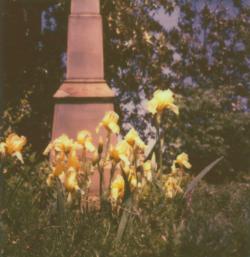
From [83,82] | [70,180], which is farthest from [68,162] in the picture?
[83,82]

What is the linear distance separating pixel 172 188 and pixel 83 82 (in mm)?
2698

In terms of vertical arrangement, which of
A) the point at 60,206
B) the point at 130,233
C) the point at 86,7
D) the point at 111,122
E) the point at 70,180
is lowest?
the point at 130,233

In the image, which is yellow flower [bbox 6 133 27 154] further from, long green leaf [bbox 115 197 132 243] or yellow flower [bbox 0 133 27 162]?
long green leaf [bbox 115 197 132 243]

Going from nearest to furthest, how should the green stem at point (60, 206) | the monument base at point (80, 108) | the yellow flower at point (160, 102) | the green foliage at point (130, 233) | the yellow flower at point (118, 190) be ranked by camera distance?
the green foliage at point (130, 233) < the green stem at point (60, 206) < the yellow flower at point (118, 190) < the yellow flower at point (160, 102) < the monument base at point (80, 108)

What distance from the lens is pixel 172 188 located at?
328 cm

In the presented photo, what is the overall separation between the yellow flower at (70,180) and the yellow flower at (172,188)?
642 mm

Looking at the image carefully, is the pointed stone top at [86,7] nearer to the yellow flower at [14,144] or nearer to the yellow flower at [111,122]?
the yellow flower at [111,122]

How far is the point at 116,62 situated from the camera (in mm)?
10203

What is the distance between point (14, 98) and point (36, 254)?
733 centimetres

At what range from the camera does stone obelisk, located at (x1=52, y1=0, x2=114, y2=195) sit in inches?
221

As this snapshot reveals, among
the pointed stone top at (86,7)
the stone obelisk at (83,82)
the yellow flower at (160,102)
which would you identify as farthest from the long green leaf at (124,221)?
the pointed stone top at (86,7)

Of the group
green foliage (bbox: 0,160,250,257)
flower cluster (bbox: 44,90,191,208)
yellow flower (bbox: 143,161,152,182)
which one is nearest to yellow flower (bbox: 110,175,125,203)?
flower cluster (bbox: 44,90,191,208)

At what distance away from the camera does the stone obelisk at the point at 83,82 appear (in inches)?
221

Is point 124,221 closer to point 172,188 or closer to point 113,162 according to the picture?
point 113,162
